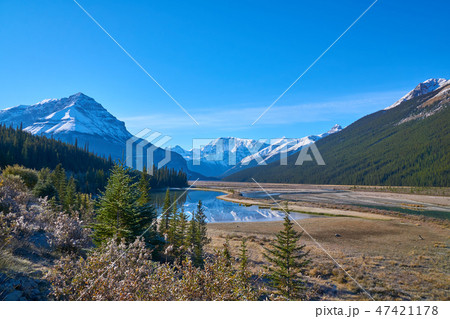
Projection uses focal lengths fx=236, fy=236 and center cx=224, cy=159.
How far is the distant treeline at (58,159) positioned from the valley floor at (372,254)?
6400cm

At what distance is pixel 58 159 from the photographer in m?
99.4

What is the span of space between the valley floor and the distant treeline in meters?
64.0

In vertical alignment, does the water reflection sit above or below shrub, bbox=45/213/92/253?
below

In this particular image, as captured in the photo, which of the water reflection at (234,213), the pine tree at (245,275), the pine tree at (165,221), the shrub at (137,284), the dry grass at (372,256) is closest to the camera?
the shrub at (137,284)

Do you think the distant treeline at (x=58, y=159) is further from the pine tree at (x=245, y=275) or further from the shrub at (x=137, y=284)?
the shrub at (x=137, y=284)

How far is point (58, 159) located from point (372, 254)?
4508 inches

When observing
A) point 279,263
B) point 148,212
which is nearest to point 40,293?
point 148,212

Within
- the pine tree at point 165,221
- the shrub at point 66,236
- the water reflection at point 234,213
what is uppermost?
the shrub at point 66,236

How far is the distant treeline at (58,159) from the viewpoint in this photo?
81.8m

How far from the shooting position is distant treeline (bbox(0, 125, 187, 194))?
81812 mm

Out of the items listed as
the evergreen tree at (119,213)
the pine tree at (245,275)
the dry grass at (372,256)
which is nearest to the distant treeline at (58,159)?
the dry grass at (372,256)

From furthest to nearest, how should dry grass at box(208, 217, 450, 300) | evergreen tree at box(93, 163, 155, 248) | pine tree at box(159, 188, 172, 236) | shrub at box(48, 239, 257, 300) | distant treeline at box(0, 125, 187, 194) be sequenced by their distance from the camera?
distant treeline at box(0, 125, 187, 194) → pine tree at box(159, 188, 172, 236) → dry grass at box(208, 217, 450, 300) → evergreen tree at box(93, 163, 155, 248) → shrub at box(48, 239, 257, 300)

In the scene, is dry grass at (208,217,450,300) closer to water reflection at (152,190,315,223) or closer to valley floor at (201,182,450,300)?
valley floor at (201,182,450,300)

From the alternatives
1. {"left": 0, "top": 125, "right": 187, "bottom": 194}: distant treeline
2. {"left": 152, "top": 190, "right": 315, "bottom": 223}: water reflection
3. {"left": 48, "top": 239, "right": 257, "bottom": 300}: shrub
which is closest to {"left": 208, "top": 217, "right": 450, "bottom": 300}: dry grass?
{"left": 152, "top": 190, "right": 315, "bottom": 223}: water reflection
